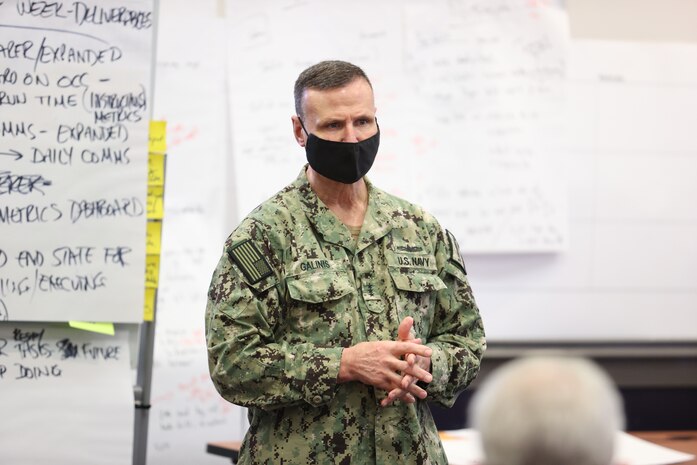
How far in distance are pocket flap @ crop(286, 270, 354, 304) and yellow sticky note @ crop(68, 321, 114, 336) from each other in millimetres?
777

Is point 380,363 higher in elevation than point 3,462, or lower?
higher

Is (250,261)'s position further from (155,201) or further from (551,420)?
(551,420)

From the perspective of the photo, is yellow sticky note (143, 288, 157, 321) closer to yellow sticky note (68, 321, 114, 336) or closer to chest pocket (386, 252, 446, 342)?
yellow sticky note (68, 321, 114, 336)

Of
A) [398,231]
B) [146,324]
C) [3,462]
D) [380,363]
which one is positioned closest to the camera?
[380,363]

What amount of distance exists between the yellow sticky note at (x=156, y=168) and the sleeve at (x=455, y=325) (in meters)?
0.86

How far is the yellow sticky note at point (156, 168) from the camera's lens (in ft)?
8.57

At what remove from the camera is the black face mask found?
200 centimetres

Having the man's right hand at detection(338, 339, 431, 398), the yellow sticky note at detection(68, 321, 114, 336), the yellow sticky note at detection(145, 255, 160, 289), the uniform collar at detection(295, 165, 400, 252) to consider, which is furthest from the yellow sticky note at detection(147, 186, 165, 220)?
the man's right hand at detection(338, 339, 431, 398)

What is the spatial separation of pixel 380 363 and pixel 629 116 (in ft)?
7.31

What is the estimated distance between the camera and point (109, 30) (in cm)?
254

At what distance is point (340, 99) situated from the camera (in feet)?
6.58

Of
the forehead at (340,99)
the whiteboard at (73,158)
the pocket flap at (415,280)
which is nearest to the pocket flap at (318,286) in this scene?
the pocket flap at (415,280)

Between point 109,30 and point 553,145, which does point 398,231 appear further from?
point 553,145

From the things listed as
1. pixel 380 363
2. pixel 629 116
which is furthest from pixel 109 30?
pixel 629 116
